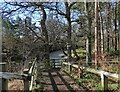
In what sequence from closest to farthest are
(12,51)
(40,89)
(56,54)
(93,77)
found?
1. (40,89)
2. (93,77)
3. (12,51)
4. (56,54)

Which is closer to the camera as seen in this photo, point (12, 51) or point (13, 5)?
point (13, 5)

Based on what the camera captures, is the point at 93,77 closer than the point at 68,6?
Yes

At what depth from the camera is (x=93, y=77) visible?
33.4 feet

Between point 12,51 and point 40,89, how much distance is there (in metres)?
17.5

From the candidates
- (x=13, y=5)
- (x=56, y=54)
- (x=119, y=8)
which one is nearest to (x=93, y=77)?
(x=13, y=5)

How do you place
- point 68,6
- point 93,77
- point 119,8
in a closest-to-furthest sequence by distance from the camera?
point 93,77, point 68,6, point 119,8

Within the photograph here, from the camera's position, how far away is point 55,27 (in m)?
26.2

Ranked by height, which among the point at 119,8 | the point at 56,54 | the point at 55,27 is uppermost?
the point at 119,8

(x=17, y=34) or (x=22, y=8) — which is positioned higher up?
(x=22, y=8)

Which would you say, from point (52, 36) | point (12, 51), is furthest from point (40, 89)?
point (52, 36)

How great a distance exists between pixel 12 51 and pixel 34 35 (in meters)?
2.78

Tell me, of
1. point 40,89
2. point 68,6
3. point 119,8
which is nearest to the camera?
point 40,89

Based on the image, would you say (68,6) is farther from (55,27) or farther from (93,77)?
(93,77)

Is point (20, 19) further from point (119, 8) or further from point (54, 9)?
point (119, 8)
